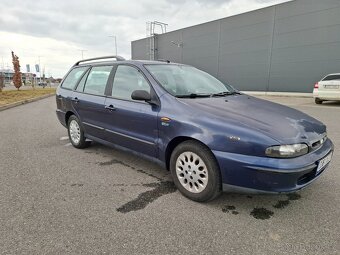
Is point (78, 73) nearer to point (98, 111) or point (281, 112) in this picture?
point (98, 111)

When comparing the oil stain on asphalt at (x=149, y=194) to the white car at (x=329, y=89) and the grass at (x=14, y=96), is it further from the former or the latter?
the grass at (x=14, y=96)

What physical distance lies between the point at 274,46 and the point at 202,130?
20878 millimetres

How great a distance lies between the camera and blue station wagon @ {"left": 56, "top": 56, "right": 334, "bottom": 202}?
8.35ft

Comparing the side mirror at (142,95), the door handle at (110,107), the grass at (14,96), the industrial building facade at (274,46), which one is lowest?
the grass at (14,96)

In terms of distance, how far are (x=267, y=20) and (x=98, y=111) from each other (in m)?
21.1

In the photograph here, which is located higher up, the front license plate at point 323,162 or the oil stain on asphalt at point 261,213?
the front license plate at point 323,162

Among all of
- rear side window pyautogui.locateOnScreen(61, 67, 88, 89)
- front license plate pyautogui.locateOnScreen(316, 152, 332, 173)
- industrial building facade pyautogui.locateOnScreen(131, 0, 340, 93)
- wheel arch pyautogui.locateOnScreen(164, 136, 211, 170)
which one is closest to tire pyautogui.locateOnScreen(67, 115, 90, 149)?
rear side window pyautogui.locateOnScreen(61, 67, 88, 89)

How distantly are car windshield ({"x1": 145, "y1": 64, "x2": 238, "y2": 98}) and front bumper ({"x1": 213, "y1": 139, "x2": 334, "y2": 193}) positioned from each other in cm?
112

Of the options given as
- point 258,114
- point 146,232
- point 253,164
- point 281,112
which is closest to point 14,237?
point 146,232

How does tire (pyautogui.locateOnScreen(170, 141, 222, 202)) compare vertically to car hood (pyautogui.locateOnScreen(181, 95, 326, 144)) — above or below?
below

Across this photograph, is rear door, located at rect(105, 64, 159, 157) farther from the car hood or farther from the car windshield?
the car hood

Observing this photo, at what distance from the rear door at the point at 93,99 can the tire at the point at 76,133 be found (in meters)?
0.22

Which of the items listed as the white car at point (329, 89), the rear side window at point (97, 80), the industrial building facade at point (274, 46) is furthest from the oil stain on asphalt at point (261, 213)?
the industrial building facade at point (274, 46)

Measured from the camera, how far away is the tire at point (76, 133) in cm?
502
